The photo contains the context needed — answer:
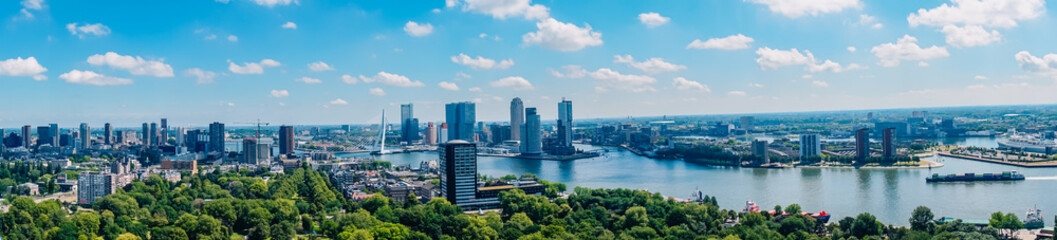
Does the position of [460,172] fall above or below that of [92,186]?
above

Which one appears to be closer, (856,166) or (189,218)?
(189,218)

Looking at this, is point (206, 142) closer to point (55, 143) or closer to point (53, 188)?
point (55, 143)

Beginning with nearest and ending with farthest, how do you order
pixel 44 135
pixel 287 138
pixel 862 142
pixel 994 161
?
pixel 994 161 → pixel 862 142 → pixel 287 138 → pixel 44 135

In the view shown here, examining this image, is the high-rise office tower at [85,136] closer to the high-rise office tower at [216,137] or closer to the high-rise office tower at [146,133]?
the high-rise office tower at [146,133]

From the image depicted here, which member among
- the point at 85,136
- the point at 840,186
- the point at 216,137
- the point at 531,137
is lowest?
the point at 840,186

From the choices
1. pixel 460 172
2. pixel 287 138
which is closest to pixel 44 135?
pixel 287 138

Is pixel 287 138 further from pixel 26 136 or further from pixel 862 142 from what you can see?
pixel 862 142

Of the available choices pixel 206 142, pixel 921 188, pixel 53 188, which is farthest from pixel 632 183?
pixel 206 142
